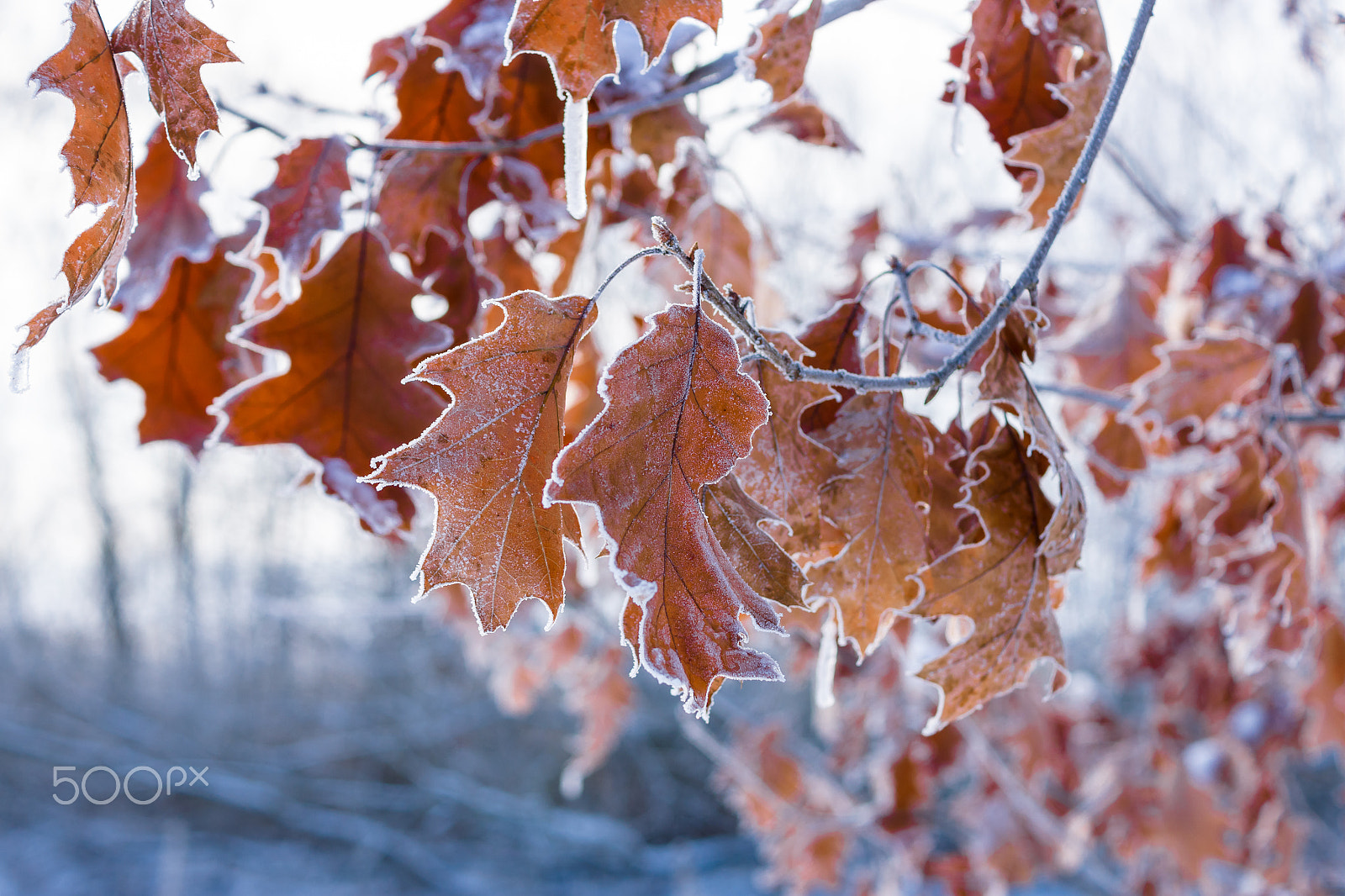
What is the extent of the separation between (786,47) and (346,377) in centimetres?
43

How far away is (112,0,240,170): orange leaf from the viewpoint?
0.47 metres

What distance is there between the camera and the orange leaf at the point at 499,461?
41 centimetres

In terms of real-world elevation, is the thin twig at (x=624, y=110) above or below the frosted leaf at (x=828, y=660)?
above

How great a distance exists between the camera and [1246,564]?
1001mm

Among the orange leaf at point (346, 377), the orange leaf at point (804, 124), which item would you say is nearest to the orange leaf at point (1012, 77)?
the orange leaf at point (804, 124)

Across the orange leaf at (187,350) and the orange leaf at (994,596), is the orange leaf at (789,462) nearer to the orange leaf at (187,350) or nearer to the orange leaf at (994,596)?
the orange leaf at (994,596)

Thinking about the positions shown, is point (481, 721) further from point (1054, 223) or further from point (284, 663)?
point (1054, 223)

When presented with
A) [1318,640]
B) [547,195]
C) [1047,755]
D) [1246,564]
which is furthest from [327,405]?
[1047,755]

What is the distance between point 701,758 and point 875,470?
6340 millimetres

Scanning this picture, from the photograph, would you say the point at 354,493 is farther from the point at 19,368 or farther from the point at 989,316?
the point at 989,316

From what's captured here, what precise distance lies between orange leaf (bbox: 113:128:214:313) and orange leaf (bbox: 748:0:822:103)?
49cm

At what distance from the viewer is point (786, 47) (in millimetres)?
616

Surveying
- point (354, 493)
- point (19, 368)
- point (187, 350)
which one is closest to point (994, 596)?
point (354, 493)

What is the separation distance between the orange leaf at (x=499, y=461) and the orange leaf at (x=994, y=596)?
0.27 m
